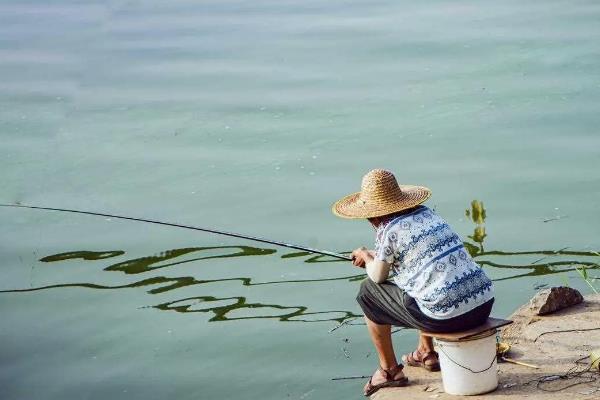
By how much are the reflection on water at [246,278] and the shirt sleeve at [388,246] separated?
64.3 inches

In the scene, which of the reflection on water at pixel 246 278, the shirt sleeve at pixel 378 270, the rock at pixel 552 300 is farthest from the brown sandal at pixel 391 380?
the reflection on water at pixel 246 278

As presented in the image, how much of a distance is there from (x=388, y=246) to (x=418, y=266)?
0.12 m

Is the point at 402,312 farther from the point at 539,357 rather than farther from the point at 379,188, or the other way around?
the point at 539,357

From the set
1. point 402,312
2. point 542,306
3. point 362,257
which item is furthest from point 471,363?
point 542,306

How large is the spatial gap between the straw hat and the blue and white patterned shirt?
47mm

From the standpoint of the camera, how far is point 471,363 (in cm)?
445

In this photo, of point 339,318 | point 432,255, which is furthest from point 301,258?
point 432,255

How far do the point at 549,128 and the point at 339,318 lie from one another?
9.45 ft

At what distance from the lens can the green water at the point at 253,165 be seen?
5977 mm

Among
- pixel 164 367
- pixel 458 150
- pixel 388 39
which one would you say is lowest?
pixel 164 367

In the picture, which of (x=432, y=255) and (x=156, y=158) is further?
(x=156, y=158)

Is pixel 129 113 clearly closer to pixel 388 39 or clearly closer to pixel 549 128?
pixel 388 39

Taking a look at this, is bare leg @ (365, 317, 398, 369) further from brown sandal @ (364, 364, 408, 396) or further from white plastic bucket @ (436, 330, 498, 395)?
white plastic bucket @ (436, 330, 498, 395)

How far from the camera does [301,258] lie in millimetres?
6879
